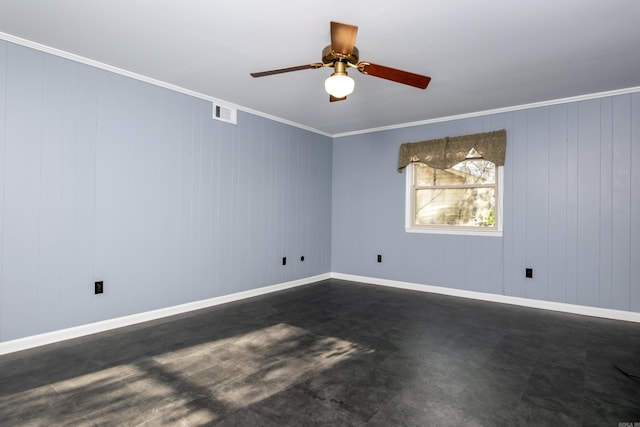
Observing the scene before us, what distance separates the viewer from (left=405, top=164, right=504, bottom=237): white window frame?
14.5 feet

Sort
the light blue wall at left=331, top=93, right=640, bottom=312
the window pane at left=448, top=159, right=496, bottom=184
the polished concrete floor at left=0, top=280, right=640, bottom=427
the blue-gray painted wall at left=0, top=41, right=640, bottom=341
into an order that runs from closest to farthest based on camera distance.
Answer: the polished concrete floor at left=0, top=280, right=640, bottom=427 < the blue-gray painted wall at left=0, top=41, right=640, bottom=341 < the light blue wall at left=331, top=93, right=640, bottom=312 < the window pane at left=448, top=159, right=496, bottom=184

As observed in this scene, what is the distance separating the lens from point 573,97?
3932 mm

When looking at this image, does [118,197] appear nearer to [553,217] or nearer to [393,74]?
[393,74]

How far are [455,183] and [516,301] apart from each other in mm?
1689

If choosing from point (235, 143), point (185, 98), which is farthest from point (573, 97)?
point (185, 98)

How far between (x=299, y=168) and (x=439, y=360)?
3.51m

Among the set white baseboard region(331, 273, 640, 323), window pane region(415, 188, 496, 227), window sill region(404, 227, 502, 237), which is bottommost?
white baseboard region(331, 273, 640, 323)

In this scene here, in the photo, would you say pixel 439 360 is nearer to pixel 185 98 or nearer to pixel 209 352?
pixel 209 352

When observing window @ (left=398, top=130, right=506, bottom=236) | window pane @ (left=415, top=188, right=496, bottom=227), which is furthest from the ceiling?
window pane @ (left=415, top=188, right=496, bottom=227)

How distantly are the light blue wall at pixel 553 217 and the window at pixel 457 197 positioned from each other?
141mm

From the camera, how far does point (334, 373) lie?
92.9 inches

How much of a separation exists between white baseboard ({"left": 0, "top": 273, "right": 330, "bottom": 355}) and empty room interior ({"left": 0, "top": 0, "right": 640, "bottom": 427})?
0.06 ft

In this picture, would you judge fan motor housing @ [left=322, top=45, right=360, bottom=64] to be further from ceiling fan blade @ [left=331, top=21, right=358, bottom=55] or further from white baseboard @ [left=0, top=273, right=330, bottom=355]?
white baseboard @ [left=0, top=273, right=330, bottom=355]

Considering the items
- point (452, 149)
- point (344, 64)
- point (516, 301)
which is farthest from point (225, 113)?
point (516, 301)
